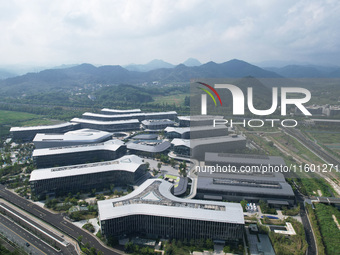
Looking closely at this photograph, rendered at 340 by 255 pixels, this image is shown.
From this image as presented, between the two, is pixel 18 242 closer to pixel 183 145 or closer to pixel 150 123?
pixel 183 145

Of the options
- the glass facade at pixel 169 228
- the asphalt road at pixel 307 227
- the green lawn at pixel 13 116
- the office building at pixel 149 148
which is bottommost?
the asphalt road at pixel 307 227

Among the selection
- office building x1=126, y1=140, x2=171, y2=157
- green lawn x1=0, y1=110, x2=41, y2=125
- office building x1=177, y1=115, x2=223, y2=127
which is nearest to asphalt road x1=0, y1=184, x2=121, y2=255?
office building x1=126, y1=140, x2=171, y2=157

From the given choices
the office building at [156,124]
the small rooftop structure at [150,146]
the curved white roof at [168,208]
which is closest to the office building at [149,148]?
the small rooftop structure at [150,146]

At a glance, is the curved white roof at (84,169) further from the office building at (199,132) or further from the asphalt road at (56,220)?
the office building at (199,132)

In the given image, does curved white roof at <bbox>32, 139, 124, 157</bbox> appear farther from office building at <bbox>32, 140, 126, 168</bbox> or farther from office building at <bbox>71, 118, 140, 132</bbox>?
office building at <bbox>71, 118, 140, 132</bbox>

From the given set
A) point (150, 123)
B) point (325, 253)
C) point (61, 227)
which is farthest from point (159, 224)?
point (150, 123)

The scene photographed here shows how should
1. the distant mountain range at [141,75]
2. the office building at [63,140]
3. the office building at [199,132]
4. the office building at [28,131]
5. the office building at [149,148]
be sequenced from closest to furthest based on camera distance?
the office building at [149,148], the office building at [63,140], the office building at [199,132], the office building at [28,131], the distant mountain range at [141,75]

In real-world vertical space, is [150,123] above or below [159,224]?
above

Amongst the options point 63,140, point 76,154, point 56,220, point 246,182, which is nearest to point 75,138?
point 63,140
